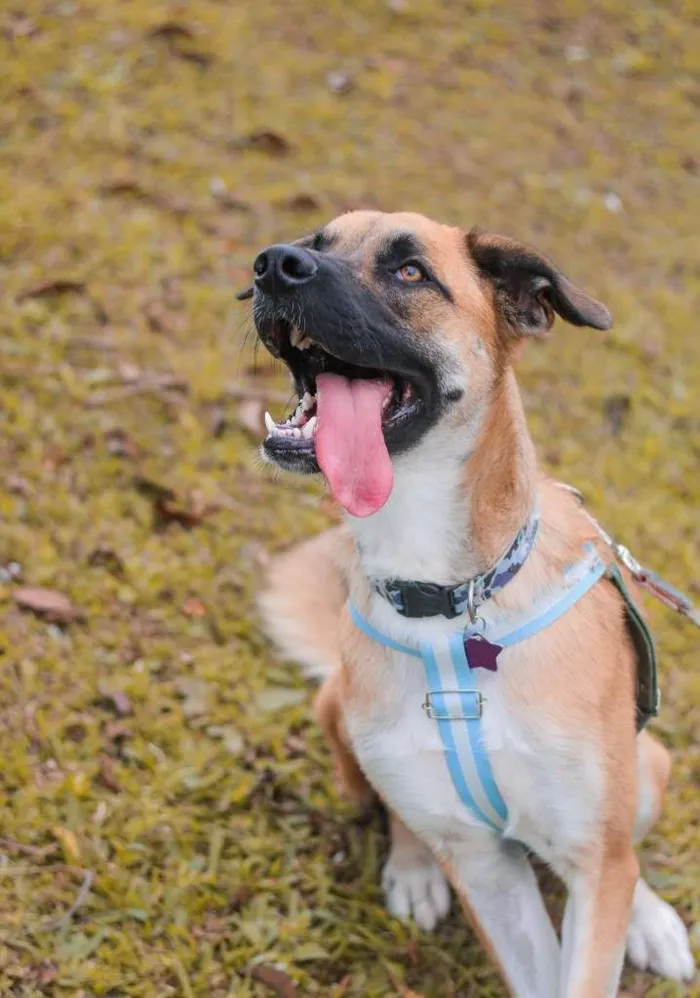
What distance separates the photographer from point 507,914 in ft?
10.4

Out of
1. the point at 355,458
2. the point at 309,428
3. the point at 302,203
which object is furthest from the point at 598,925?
the point at 302,203

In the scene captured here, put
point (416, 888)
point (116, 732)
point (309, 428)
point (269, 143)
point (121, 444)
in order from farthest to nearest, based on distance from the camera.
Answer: point (269, 143) → point (121, 444) → point (116, 732) → point (416, 888) → point (309, 428)

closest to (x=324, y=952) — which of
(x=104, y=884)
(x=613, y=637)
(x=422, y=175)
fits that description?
(x=104, y=884)

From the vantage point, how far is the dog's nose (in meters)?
2.68

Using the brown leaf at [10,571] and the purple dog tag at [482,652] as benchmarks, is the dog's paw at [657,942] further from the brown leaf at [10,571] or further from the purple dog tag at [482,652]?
the brown leaf at [10,571]

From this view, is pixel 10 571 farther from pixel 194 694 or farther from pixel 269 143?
pixel 269 143

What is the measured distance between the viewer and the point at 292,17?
331 inches

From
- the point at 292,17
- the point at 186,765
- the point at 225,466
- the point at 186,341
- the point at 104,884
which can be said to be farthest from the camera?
the point at 292,17

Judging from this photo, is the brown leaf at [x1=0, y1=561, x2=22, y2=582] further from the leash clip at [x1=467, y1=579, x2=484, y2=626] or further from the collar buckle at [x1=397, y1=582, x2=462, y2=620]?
the leash clip at [x1=467, y1=579, x2=484, y2=626]

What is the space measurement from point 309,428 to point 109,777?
62.1 inches

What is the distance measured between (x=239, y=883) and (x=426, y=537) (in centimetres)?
139

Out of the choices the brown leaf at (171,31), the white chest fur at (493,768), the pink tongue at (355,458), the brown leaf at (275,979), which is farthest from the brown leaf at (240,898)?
the brown leaf at (171,31)

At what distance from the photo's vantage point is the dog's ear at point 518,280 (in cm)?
287

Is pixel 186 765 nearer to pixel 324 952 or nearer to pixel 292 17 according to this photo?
pixel 324 952
